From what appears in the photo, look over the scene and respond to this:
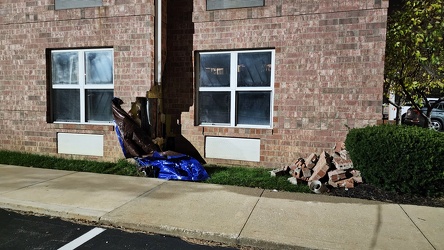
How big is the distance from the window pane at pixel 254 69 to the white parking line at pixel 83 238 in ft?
13.9

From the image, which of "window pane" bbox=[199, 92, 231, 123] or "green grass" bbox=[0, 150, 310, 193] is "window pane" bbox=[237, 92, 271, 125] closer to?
"window pane" bbox=[199, 92, 231, 123]

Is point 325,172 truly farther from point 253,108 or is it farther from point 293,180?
point 253,108

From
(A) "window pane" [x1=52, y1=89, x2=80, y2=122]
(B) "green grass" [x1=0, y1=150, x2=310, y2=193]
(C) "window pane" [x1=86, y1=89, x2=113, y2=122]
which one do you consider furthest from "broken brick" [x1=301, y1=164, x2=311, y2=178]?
(A) "window pane" [x1=52, y1=89, x2=80, y2=122]

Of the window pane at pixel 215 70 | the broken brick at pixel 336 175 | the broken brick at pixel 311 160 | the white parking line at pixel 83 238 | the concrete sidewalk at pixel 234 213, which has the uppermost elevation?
the window pane at pixel 215 70

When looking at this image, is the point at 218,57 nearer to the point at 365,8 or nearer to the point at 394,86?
the point at 365,8

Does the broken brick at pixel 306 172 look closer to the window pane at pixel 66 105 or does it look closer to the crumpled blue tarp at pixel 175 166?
the crumpled blue tarp at pixel 175 166

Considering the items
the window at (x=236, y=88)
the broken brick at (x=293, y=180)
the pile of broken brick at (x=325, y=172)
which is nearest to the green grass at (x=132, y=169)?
the broken brick at (x=293, y=180)

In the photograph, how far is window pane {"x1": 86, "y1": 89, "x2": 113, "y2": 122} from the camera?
746cm

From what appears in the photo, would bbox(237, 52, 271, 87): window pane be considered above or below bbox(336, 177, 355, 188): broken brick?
above

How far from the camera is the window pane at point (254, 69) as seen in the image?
22.3 feet

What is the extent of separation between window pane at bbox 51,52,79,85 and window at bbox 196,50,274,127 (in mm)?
3071

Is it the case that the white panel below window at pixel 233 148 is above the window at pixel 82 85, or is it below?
below

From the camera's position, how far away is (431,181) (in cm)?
482

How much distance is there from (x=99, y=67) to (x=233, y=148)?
3.74 meters
